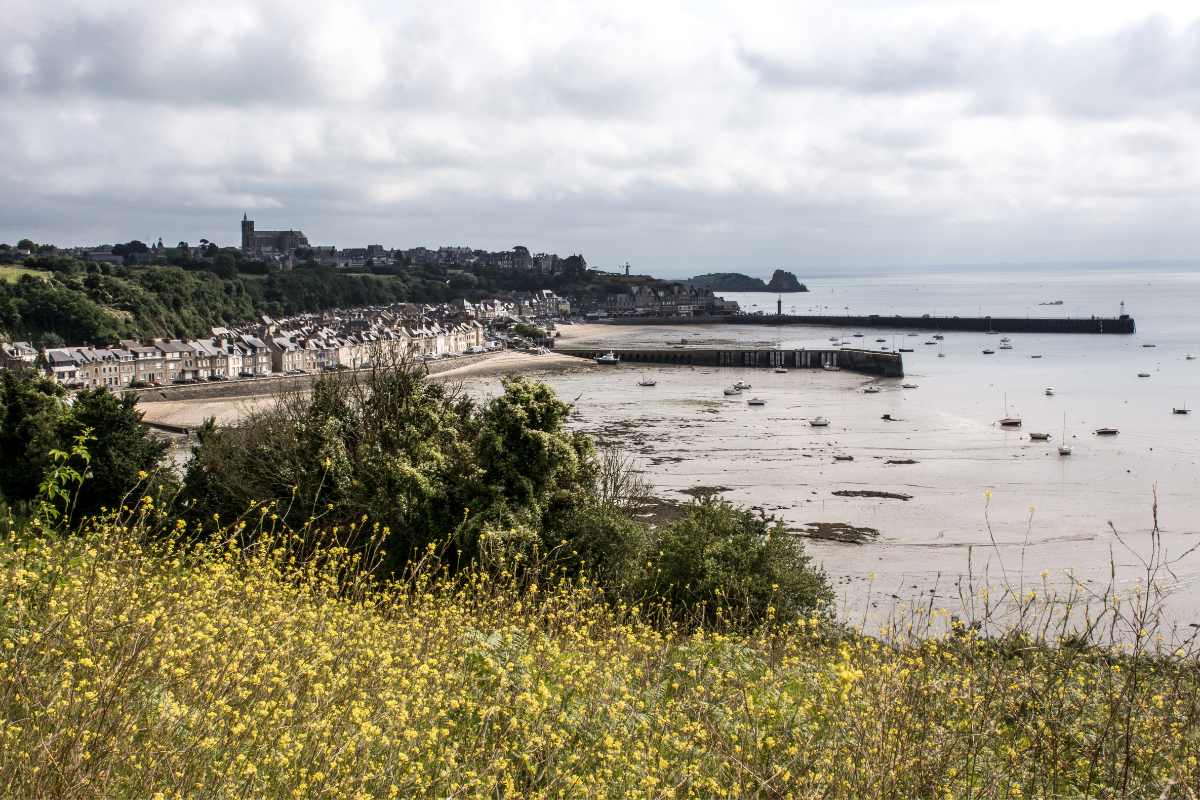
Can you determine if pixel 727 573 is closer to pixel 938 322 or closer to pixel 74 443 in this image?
pixel 74 443

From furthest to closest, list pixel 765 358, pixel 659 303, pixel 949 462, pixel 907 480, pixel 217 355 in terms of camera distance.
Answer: pixel 659 303
pixel 765 358
pixel 217 355
pixel 949 462
pixel 907 480

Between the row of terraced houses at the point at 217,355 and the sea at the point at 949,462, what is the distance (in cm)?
1495

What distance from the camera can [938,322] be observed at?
320 feet

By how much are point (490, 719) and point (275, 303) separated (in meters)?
115

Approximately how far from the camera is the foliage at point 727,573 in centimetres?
980

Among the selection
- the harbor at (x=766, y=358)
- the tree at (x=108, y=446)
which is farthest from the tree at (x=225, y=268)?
the tree at (x=108, y=446)

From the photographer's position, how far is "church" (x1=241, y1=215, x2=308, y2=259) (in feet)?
618

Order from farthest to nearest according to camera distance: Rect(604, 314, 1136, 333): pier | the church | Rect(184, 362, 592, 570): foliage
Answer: the church < Rect(604, 314, 1136, 333): pier < Rect(184, 362, 592, 570): foliage

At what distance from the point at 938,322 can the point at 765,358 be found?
39.9 meters

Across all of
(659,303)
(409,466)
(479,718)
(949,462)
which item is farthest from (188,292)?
(479,718)

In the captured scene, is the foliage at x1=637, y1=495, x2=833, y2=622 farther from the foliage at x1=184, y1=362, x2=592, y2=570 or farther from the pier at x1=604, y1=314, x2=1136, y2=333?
the pier at x1=604, y1=314, x2=1136, y2=333

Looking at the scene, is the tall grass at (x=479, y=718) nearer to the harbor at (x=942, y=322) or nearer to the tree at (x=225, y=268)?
the harbor at (x=942, y=322)

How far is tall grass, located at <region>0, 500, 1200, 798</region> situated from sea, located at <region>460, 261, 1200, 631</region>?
2.42 ft

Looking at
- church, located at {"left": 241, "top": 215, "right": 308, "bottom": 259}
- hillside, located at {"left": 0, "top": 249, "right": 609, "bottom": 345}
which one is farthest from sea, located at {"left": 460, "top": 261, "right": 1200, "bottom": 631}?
church, located at {"left": 241, "top": 215, "right": 308, "bottom": 259}
